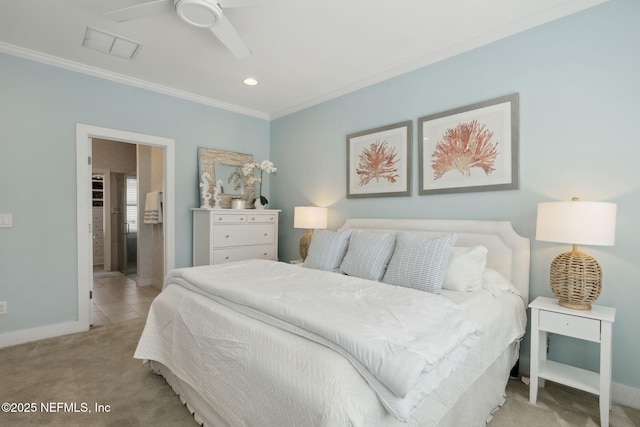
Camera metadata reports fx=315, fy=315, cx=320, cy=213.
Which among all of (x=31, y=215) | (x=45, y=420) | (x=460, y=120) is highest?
(x=460, y=120)

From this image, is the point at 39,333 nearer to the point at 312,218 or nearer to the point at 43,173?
the point at 43,173

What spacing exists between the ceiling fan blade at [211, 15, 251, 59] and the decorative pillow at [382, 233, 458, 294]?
183 centimetres

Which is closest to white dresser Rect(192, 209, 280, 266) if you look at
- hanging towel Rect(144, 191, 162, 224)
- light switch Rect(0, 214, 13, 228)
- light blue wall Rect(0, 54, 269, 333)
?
hanging towel Rect(144, 191, 162, 224)

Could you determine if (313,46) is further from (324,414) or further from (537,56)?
(324,414)

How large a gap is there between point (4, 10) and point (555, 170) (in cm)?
409

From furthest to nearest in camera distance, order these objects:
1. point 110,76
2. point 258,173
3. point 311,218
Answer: point 258,173, point 311,218, point 110,76

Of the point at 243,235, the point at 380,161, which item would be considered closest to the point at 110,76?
the point at 243,235

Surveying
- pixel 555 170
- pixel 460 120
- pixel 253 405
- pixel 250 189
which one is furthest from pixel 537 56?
pixel 250 189

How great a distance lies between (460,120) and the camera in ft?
8.86

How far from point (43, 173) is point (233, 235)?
6.19 ft

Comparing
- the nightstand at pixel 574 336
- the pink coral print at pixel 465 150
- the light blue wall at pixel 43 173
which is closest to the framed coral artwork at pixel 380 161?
the pink coral print at pixel 465 150

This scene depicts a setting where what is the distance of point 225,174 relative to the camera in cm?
421

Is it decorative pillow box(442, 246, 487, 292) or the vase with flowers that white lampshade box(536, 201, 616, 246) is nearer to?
decorative pillow box(442, 246, 487, 292)

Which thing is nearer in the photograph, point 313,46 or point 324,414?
point 324,414
